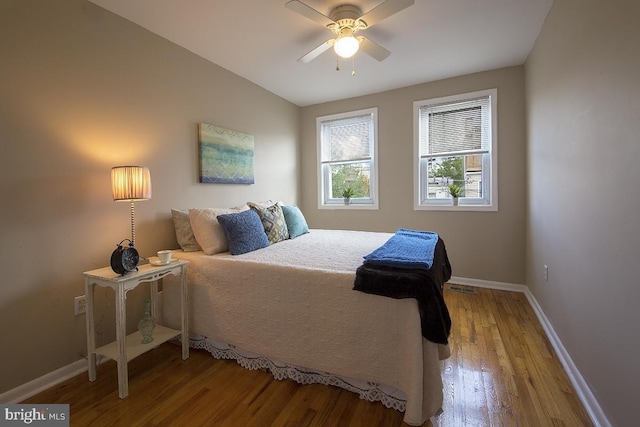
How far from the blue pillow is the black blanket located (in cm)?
108

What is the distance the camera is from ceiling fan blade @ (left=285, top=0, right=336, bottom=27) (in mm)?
1805

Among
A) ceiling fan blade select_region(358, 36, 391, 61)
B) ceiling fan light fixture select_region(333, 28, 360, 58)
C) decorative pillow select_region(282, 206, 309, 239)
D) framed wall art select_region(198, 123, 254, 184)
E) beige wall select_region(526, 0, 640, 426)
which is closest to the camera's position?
beige wall select_region(526, 0, 640, 426)

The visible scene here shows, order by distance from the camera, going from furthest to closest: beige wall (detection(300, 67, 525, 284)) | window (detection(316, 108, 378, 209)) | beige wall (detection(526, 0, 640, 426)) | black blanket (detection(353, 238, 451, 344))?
window (detection(316, 108, 378, 209)) → beige wall (detection(300, 67, 525, 284)) → black blanket (detection(353, 238, 451, 344)) → beige wall (detection(526, 0, 640, 426))

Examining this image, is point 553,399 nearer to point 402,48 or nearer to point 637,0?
point 637,0

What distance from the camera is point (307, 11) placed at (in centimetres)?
190

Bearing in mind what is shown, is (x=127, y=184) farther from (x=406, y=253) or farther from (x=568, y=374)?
(x=568, y=374)

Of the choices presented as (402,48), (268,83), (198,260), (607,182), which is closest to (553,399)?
(607,182)

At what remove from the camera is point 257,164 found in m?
3.62

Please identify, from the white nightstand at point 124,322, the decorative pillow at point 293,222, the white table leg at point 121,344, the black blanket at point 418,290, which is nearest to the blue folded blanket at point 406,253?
the black blanket at point 418,290

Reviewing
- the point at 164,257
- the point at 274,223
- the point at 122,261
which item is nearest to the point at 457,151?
the point at 274,223

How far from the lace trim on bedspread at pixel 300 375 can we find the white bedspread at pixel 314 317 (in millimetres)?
75

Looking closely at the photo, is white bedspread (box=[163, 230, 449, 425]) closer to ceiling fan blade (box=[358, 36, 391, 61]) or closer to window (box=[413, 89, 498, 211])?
ceiling fan blade (box=[358, 36, 391, 61])

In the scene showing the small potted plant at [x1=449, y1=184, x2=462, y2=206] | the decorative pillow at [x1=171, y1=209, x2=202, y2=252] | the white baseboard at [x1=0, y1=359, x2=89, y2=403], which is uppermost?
the small potted plant at [x1=449, y1=184, x2=462, y2=206]

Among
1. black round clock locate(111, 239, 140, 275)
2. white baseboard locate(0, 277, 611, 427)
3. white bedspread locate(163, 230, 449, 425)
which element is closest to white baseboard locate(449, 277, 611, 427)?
white baseboard locate(0, 277, 611, 427)
